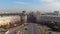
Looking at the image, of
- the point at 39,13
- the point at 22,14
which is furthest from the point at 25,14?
the point at 39,13

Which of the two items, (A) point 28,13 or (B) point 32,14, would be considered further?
Answer: (A) point 28,13

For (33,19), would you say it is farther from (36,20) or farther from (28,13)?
(28,13)

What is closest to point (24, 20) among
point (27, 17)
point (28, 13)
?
point (27, 17)

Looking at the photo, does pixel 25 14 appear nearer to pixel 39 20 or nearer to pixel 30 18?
pixel 30 18

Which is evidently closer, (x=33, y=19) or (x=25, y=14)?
(x=33, y=19)

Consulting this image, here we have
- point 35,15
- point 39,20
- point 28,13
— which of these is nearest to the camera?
point 39,20

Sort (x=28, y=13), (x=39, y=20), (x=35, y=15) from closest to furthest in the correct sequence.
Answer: (x=39, y=20)
(x=35, y=15)
(x=28, y=13)

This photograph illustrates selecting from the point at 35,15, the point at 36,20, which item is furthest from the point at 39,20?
the point at 35,15

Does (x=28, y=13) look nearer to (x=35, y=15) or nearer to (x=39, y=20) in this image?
(x=35, y=15)
